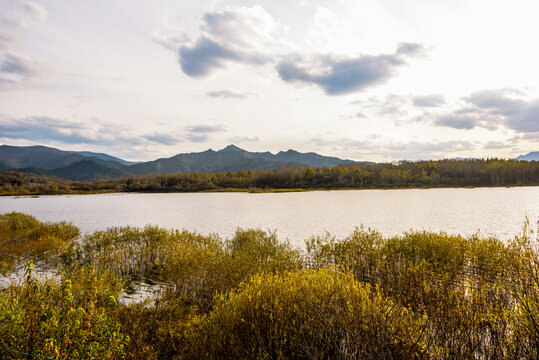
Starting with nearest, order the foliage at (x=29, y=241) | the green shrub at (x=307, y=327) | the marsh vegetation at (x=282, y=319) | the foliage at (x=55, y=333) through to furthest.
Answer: the foliage at (x=55, y=333) → the marsh vegetation at (x=282, y=319) → the green shrub at (x=307, y=327) → the foliage at (x=29, y=241)

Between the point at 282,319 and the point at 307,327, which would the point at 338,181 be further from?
the point at 307,327

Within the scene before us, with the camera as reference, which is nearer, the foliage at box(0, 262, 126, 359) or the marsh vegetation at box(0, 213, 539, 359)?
the foliage at box(0, 262, 126, 359)

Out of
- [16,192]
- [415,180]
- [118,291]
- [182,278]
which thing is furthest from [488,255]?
[16,192]

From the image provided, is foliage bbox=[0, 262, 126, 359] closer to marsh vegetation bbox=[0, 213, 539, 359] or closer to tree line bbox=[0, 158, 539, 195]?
marsh vegetation bbox=[0, 213, 539, 359]

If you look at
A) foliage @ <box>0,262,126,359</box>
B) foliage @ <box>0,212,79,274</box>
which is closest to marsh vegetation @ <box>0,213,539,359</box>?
foliage @ <box>0,262,126,359</box>

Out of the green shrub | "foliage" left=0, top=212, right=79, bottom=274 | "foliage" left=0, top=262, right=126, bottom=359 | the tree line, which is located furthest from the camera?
the tree line

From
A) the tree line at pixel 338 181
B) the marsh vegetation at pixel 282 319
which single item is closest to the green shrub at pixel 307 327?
the marsh vegetation at pixel 282 319

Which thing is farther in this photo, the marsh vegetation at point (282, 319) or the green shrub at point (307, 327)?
the green shrub at point (307, 327)

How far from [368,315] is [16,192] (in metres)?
177

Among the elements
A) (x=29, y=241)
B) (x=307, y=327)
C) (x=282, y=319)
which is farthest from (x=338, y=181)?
(x=307, y=327)

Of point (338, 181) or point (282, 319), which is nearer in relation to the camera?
point (282, 319)

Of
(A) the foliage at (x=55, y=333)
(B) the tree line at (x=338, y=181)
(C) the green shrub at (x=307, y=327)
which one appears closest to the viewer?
(A) the foliage at (x=55, y=333)

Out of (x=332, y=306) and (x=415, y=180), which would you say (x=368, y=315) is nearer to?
(x=332, y=306)

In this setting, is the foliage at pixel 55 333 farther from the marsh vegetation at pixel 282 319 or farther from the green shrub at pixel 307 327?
the green shrub at pixel 307 327
